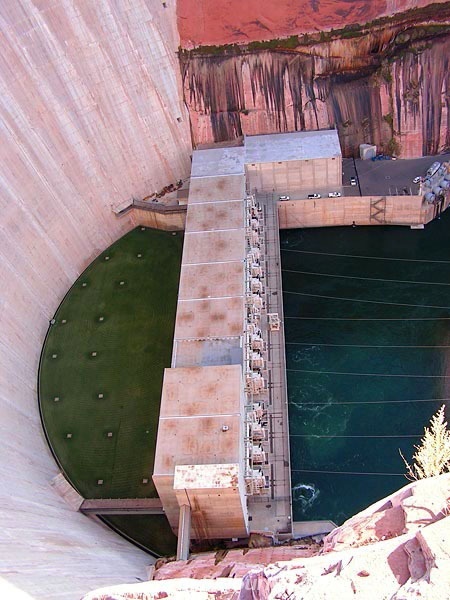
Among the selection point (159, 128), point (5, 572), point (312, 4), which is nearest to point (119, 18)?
point (159, 128)

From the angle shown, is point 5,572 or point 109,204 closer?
point 5,572

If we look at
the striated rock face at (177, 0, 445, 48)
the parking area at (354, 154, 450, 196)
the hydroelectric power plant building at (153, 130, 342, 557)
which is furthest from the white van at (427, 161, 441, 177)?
the striated rock face at (177, 0, 445, 48)

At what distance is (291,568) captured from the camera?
1800 cm

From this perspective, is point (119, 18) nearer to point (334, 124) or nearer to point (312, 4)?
point (312, 4)

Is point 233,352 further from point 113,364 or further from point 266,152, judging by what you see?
point 266,152

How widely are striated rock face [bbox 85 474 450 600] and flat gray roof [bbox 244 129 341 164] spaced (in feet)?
120

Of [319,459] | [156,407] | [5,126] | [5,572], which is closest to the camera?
[5,572]

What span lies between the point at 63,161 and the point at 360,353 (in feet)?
94.3

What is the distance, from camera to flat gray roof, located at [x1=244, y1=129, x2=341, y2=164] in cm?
5231

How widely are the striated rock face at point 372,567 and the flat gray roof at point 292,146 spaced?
3661 centimetres

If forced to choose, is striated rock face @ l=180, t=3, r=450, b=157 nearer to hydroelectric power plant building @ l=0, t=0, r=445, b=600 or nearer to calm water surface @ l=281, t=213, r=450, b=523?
hydroelectric power plant building @ l=0, t=0, r=445, b=600

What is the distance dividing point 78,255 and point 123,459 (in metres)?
19.6

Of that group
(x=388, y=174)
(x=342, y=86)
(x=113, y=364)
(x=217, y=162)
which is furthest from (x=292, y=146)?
(x=113, y=364)

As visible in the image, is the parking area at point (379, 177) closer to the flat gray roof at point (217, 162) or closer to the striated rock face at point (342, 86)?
the striated rock face at point (342, 86)
